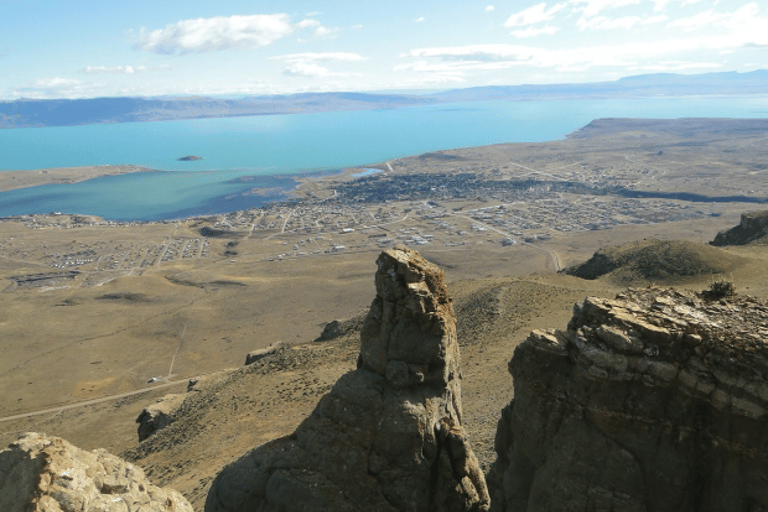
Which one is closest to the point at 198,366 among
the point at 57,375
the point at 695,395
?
the point at 57,375

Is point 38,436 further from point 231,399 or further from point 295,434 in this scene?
point 231,399

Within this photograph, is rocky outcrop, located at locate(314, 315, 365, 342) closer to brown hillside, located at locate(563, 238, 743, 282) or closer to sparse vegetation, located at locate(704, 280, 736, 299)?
brown hillside, located at locate(563, 238, 743, 282)

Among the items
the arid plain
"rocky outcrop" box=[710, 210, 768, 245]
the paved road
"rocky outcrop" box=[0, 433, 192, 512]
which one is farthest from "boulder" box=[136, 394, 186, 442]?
"rocky outcrop" box=[710, 210, 768, 245]

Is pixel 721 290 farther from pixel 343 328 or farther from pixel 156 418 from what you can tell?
pixel 343 328

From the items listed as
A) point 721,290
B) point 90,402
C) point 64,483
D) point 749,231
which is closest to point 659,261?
point 749,231

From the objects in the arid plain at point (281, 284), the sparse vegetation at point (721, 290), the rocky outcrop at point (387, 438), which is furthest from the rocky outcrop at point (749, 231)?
the rocky outcrop at point (387, 438)
